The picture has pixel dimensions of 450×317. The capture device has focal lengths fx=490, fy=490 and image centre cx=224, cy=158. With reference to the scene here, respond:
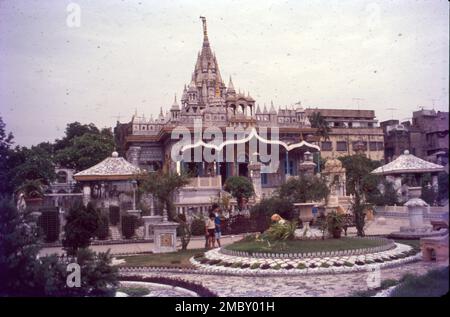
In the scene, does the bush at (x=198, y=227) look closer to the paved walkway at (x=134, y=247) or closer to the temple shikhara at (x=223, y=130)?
the paved walkway at (x=134, y=247)

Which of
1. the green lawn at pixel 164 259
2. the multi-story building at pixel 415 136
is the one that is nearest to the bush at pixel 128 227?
the green lawn at pixel 164 259

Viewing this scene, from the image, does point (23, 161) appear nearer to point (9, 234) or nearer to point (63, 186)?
point (63, 186)

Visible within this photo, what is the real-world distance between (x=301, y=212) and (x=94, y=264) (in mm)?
7352

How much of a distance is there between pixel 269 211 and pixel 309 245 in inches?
297

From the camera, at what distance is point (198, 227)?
20.8 meters

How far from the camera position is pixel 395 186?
31.1 meters

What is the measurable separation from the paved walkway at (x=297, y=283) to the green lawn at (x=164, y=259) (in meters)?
1.33

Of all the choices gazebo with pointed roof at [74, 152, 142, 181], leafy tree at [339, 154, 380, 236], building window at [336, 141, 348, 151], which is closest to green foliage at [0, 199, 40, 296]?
leafy tree at [339, 154, 380, 236]

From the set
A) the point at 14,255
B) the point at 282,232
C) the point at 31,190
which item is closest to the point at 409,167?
the point at 282,232

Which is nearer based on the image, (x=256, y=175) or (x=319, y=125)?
(x=256, y=175)

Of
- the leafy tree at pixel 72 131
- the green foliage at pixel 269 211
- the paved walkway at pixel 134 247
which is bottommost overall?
the paved walkway at pixel 134 247

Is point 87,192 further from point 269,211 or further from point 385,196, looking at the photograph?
point 385,196

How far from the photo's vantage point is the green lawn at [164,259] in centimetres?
1350

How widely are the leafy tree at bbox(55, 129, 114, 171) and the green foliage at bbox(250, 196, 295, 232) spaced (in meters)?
22.0
